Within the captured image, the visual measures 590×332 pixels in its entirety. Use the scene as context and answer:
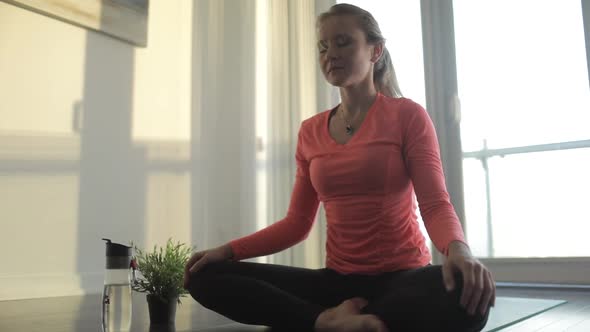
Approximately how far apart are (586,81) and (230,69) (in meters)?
1.85

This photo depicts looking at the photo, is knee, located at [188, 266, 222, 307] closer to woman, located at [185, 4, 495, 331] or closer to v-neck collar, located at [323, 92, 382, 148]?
woman, located at [185, 4, 495, 331]

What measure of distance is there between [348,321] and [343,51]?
2.09 ft

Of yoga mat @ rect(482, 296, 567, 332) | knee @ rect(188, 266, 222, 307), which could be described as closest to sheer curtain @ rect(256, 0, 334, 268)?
yoga mat @ rect(482, 296, 567, 332)

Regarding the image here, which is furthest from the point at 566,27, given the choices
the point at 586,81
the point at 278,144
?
the point at 278,144

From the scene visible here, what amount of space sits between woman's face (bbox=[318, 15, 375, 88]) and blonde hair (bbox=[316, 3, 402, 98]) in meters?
0.02

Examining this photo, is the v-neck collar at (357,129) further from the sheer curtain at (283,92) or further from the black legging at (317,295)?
the sheer curtain at (283,92)

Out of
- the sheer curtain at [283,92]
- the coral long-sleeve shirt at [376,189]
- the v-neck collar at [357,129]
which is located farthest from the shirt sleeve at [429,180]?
the sheer curtain at [283,92]

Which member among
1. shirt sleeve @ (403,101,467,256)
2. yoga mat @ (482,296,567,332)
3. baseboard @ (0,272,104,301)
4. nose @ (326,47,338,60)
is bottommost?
yoga mat @ (482,296,567,332)

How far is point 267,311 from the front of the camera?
1173mm

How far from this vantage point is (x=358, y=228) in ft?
4.16

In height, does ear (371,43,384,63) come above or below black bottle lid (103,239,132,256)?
above

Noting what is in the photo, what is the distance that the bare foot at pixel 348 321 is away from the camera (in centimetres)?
104

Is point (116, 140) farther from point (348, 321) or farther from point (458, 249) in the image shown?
point (458, 249)

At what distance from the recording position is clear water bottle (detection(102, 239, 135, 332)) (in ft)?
3.50
